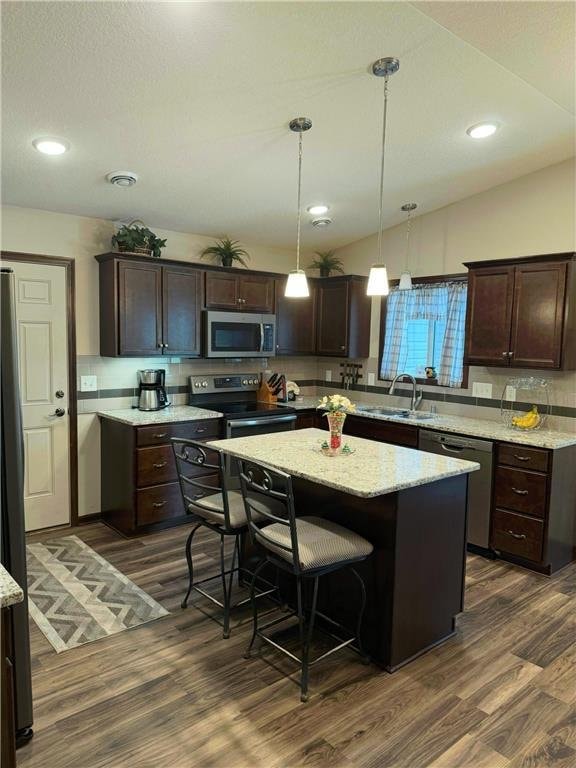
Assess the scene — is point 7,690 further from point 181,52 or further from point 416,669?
point 181,52

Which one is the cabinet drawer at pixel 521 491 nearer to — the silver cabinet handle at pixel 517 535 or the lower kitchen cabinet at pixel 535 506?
the lower kitchen cabinet at pixel 535 506

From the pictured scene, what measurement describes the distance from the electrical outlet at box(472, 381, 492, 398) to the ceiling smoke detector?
3111mm

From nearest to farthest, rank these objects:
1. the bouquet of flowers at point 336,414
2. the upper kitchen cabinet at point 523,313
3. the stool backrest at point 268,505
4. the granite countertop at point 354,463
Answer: the stool backrest at point 268,505
the granite countertop at point 354,463
the bouquet of flowers at point 336,414
the upper kitchen cabinet at point 523,313

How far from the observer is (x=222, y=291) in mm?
4648

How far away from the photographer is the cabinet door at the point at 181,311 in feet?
14.1

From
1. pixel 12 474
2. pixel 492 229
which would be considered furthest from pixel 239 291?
pixel 12 474

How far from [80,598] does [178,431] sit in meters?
1.40

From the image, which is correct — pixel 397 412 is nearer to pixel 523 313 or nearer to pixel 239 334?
pixel 523 313

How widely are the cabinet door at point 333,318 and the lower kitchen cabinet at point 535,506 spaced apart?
6.71ft

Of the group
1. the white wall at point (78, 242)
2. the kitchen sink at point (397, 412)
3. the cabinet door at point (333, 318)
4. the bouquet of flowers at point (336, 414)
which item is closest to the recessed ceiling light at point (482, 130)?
the bouquet of flowers at point (336, 414)

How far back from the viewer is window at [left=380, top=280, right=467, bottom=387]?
15.1 feet

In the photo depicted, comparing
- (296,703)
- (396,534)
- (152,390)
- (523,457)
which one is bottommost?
(296,703)

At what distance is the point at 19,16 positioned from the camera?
2035mm

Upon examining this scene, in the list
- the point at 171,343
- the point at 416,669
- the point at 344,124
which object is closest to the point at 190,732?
the point at 416,669
